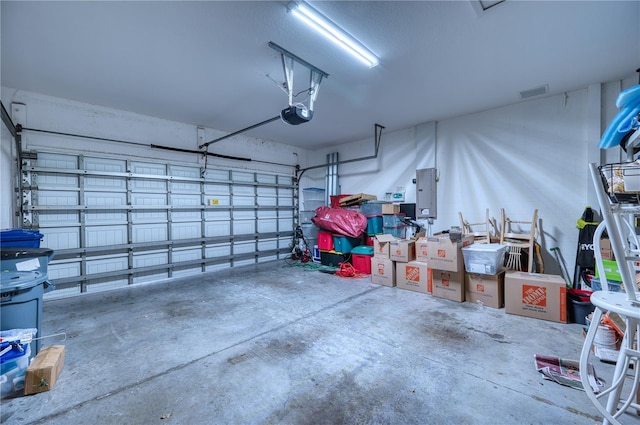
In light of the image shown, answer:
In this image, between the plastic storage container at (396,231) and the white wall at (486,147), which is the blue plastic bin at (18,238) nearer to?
the white wall at (486,147)

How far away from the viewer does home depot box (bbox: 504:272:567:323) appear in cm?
296

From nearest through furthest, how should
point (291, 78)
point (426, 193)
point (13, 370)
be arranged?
point (13, 370) → point (291, 78) → point (426, 193)

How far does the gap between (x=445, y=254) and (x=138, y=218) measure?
531 centimetres

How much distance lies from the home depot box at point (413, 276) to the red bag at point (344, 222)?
4.49 feet

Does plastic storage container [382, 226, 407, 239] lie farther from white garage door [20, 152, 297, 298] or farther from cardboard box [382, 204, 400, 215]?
white garage door [20, 152, 297, 298]

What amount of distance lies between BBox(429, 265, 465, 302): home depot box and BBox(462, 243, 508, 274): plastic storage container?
7.5 inches

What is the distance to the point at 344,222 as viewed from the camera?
5.70 metres

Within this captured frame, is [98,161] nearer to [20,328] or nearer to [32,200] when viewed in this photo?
[32,200]

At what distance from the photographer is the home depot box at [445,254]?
11.6 ft

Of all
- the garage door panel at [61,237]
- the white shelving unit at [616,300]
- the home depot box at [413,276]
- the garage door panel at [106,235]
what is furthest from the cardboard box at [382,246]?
the garage door panel at [61,237]

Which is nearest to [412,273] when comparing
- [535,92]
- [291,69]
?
[535,92]

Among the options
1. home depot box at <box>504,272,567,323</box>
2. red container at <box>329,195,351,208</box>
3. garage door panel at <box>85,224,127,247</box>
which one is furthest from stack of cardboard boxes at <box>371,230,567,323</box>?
garage door panel at <box>85,224,127,247</box>

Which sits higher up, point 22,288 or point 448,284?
point 22,288

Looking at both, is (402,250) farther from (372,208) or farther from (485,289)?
(372,208)
